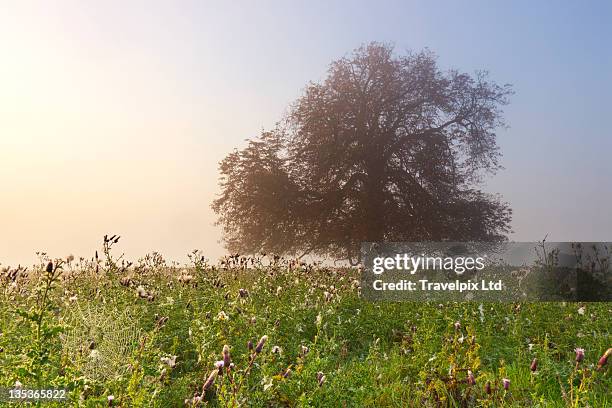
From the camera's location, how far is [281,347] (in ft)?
24.0

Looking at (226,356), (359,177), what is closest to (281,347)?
(226,356)

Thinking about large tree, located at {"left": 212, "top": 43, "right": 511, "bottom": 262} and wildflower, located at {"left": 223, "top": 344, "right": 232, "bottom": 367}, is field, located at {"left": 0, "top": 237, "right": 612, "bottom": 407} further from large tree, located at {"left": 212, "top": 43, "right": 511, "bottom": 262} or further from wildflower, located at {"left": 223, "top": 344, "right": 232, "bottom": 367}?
large tree, located at {"left": 212, "top": 43, "right": 511, "bottom": 262}

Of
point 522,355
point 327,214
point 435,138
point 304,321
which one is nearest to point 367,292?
point 304,321

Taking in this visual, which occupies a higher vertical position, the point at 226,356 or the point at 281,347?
the point at 226,356

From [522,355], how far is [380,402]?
8.34 feet

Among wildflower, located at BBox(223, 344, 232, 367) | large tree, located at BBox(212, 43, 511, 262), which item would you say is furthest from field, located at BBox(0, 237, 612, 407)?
large tree, located at BBox(212, 43, 511, 262)

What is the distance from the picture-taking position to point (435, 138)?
23.9 meters

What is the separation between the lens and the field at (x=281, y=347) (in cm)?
441

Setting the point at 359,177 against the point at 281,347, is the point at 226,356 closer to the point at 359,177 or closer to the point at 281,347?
the point at 281,347

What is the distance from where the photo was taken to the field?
4.41 m

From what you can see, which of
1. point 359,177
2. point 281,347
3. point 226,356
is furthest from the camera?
point 359,177

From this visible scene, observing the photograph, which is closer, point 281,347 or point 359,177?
point 281,347

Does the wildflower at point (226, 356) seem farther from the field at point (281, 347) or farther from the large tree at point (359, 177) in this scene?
the large tree at point (359, 177)

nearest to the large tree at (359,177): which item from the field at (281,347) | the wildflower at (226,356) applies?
the field at (281,347)
